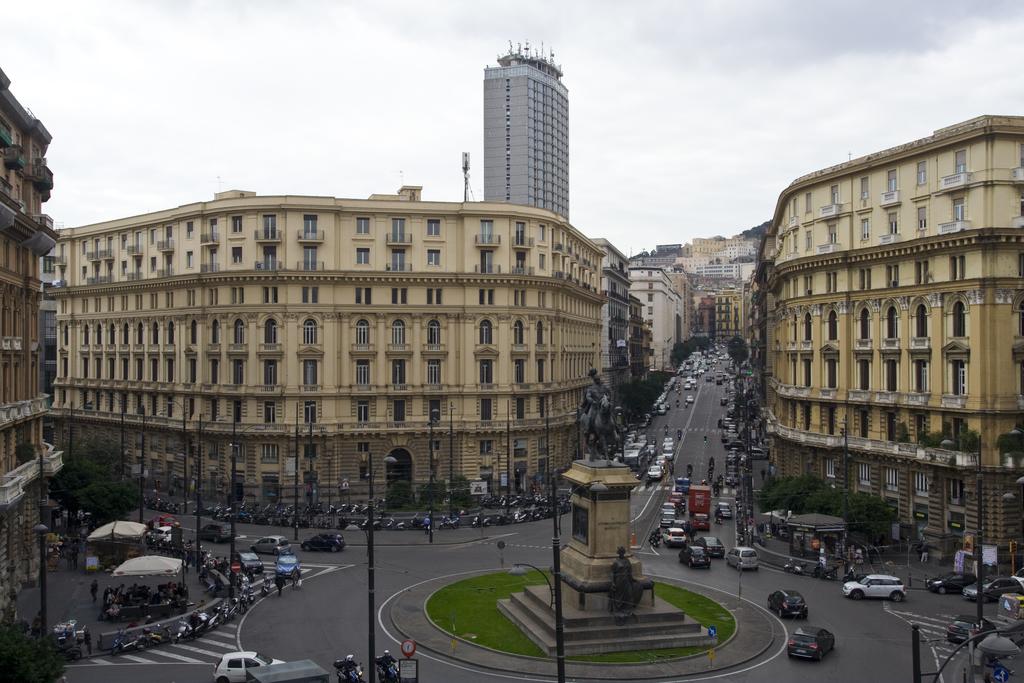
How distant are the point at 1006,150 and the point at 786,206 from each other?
74.5 ft

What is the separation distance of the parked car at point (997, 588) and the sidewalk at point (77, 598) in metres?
35.1

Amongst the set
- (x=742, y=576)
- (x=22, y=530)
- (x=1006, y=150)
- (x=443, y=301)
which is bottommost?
(x=742, y=576)

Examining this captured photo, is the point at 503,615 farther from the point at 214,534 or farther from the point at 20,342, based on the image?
the point at 20,342

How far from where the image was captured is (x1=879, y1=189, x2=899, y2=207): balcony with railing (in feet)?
194

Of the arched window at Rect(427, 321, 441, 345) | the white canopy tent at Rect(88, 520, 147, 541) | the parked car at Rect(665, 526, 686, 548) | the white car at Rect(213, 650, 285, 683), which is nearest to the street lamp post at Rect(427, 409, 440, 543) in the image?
the arched window at Rect(427, 321, 441, 345)

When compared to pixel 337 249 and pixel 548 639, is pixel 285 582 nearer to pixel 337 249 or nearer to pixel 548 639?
pixel 548 639

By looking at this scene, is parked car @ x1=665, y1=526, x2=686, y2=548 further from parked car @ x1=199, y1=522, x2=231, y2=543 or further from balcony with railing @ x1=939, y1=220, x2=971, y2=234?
parked car @ x1=199, y1=522, x2=231, y2=543

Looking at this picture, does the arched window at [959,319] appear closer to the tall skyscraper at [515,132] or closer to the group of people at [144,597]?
the group of people at [144,597]

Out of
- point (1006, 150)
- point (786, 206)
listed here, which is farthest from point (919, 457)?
point (786, 206)

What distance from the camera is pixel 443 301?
250ft

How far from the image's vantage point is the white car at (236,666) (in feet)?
103

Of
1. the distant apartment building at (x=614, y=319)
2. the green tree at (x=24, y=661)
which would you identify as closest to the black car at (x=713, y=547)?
the green tree at (x=24, y=661)

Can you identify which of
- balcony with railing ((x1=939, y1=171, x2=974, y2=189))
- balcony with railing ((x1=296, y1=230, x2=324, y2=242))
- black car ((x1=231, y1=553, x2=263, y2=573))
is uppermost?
balcony with railing ((x1=939, y1=171, x2=974, y2=189))

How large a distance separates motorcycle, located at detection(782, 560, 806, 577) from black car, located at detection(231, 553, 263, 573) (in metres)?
27.8
